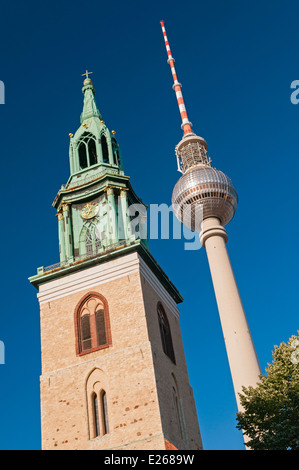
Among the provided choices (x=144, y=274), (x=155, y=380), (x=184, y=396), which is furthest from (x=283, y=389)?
(x=144, y=274)

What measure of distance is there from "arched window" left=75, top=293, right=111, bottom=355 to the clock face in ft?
23.5

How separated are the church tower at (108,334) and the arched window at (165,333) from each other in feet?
0.27

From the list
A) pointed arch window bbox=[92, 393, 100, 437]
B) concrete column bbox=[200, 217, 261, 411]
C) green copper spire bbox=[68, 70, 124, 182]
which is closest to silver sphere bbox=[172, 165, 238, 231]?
concrete column bbox=[200, 217, 261, 411]

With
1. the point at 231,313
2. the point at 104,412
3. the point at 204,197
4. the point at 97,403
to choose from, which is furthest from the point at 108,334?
the point at 204,197

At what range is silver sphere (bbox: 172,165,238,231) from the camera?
2183 inches

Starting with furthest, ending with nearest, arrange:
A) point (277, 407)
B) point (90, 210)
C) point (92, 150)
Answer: point (92, 150), point (90, 210), point (277, 407)

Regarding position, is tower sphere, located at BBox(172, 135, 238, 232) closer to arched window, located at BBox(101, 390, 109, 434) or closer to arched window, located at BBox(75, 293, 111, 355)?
arched window, located at BBox(75, 293, 111, 355)

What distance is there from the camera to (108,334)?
33.2m

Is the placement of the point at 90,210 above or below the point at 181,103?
below

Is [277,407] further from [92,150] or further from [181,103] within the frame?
[181,103]

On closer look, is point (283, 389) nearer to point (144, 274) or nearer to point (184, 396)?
point (184, 396)

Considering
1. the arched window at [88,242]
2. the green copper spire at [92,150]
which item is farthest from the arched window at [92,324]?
the green copper spire at [92,150]

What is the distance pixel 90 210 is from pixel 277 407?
19.4 metres
